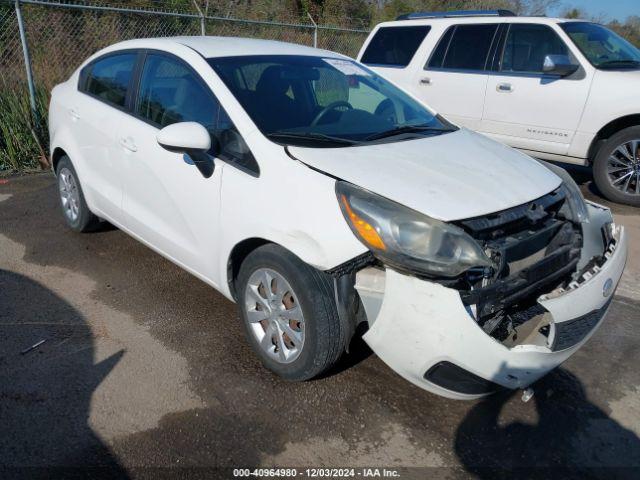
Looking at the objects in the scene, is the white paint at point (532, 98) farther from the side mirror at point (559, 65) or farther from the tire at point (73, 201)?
the tire at point (73, 201)

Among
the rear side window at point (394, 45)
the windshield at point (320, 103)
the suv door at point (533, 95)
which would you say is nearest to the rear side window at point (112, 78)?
the windshield at point (320, 103)

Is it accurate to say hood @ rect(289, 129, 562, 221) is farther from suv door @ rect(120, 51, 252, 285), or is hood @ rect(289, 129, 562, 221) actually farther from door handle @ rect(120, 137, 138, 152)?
door handle @ rect(120, 137, 138, 152)

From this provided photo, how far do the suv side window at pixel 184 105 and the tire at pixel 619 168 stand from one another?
4.72 metres

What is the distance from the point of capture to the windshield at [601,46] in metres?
5.95

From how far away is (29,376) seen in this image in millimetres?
2908

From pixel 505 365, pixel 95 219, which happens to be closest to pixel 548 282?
pixel 505 365

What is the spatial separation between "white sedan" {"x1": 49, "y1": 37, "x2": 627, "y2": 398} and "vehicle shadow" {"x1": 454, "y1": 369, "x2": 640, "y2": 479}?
1.14 ft

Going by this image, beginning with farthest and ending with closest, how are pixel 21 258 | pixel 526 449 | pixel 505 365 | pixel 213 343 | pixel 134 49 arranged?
pixel 21 258 → pixel 134 49 → pixel 213 343 → pixel 526 449 → pixel 505 365

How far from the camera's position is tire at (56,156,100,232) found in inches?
177

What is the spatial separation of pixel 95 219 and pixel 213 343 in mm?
2027

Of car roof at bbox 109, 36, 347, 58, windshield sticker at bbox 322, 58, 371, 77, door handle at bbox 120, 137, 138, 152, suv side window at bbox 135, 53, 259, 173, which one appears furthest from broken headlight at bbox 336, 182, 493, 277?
door handle at bbox 120, 137, 138, 152

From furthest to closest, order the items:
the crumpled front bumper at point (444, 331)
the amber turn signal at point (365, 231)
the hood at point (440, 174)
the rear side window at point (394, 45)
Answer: the rear side window at point (394, 45) → the hood at point (440, 174) → the amber turn signal at point (365, 231) → the crumpled front bumper at point (444, 331)

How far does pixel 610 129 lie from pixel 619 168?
0.44m

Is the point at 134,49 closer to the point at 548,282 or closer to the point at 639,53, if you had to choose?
the point at 548,282
